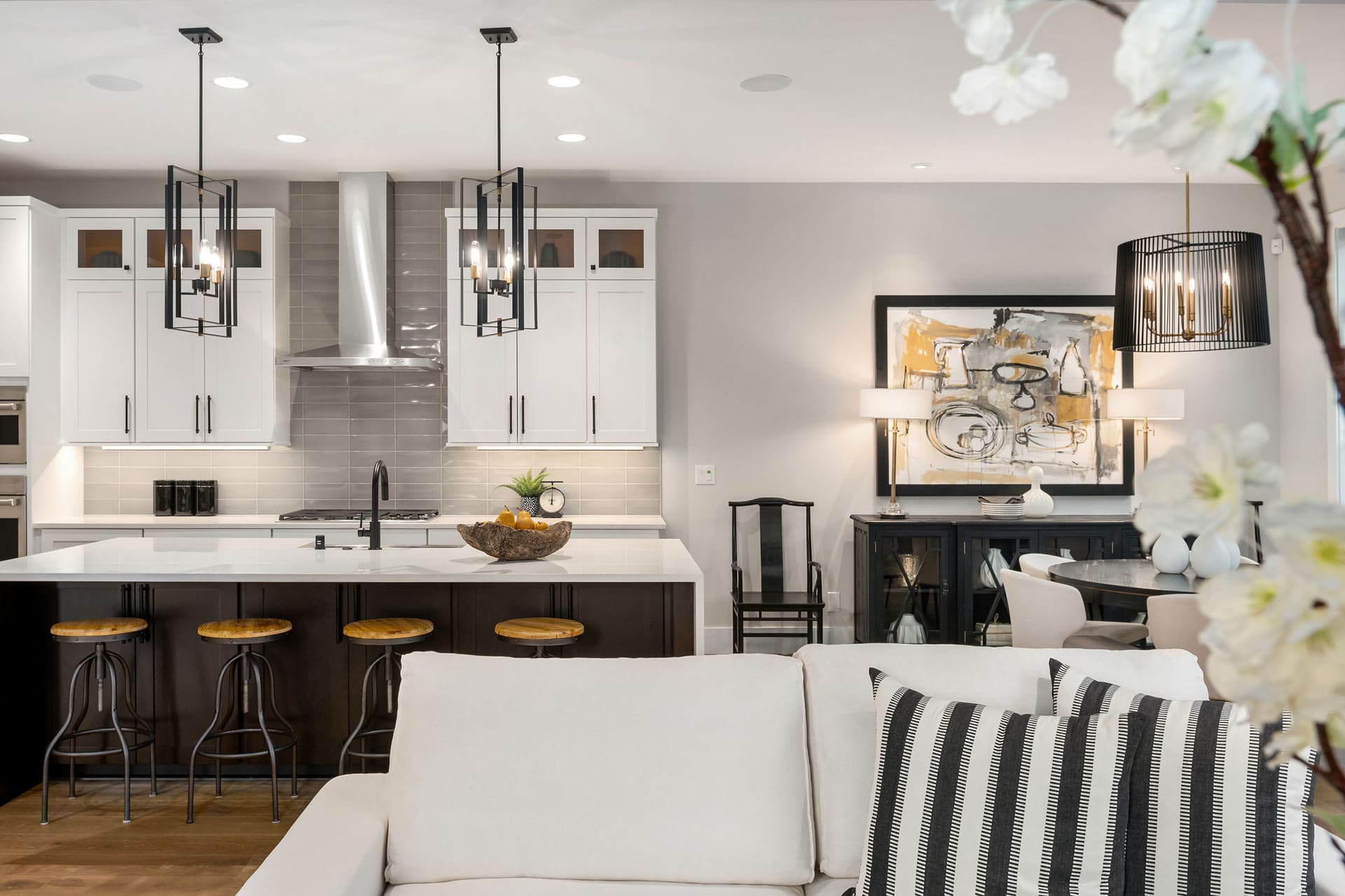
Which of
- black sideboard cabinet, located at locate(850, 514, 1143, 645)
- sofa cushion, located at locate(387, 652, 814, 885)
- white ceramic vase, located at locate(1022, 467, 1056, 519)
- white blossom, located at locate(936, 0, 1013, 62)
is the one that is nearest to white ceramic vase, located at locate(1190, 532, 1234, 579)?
black sideboard cabinet, located at locate(850, 514, 1143, 645)

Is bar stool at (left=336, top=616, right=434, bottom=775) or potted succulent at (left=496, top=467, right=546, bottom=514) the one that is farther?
potted succulent at (left=496, top=467, right=546, bottom=514)

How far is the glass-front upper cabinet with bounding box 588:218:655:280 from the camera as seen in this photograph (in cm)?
515

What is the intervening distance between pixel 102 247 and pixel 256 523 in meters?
1.77

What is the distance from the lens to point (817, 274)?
546cm

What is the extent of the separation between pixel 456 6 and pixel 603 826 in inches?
106

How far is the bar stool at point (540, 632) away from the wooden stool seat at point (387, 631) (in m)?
0.26

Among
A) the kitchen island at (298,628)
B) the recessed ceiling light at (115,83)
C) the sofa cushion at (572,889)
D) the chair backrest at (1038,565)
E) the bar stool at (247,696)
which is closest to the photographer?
the sofa cushion at (572,889)

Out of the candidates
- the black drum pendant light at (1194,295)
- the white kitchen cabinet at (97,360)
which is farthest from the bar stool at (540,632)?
the white kitchen cabinet at (97,360)

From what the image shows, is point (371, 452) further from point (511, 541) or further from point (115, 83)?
point (511, 541)

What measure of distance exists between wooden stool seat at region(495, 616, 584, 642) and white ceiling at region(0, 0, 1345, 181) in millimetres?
2104

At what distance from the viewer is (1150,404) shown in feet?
17.3

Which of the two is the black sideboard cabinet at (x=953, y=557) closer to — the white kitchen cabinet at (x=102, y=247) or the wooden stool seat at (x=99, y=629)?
the wooden stool seat at (x=99, y=629)

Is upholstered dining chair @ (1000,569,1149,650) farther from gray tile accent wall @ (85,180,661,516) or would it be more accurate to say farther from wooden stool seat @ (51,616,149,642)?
wooden stool seat @ (51,616,149,642)

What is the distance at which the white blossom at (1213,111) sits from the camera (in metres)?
0.40
